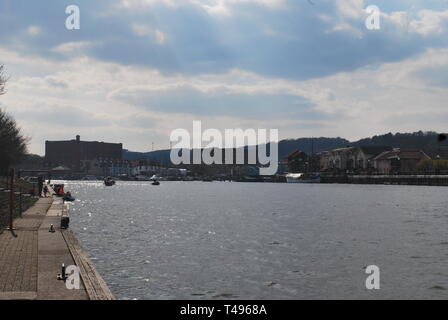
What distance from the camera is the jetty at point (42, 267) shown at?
1619cm

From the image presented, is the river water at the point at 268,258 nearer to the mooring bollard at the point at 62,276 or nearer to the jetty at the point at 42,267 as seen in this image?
the jetty at the point at 42,267

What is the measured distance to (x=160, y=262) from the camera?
96.8ft

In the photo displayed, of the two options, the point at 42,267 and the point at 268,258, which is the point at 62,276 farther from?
the point at 268,258

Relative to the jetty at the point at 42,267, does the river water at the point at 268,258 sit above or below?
below

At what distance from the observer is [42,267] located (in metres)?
20.2

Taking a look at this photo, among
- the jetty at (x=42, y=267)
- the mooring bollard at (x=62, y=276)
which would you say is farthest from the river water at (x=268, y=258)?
the mooring bollard at (x=62, y=276)

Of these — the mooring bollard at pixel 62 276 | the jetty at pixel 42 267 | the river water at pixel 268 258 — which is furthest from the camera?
the river water at pixel 268 258

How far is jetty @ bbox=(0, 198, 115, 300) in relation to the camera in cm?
1619

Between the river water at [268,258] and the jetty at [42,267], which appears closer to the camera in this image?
the jetty at [42,267]

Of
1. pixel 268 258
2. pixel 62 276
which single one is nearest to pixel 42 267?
pixel 62 276

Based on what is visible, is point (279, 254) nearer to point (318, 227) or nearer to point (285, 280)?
point (285, 280)

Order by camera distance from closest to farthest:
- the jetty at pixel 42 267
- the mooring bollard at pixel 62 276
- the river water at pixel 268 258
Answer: the jetty at pixel 42 267 → the mooring bollard at pixel 62 276 → the river water at pixel 268 258
